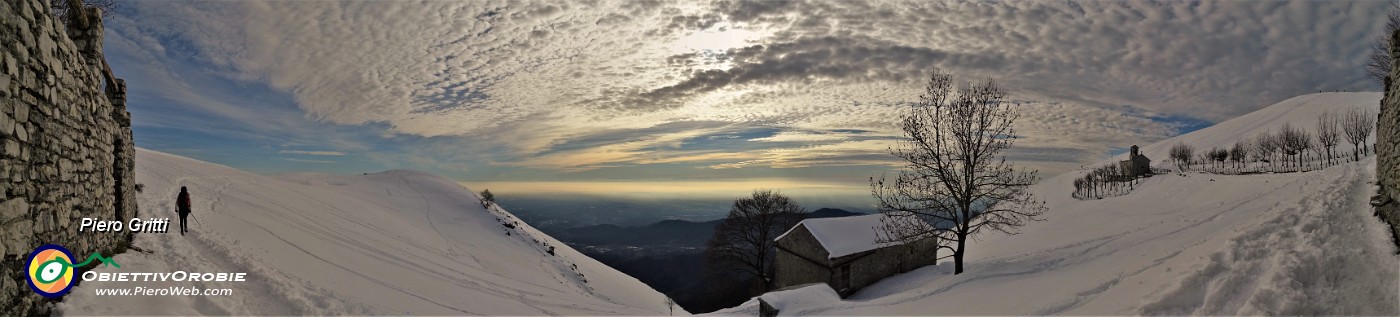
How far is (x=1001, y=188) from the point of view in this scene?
18109 mm

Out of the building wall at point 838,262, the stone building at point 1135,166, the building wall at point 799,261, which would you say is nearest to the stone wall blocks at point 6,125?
the building wall at point 838,262

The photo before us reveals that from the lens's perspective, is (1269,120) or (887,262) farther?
(1269,120)

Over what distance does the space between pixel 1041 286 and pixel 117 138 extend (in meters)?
19.8

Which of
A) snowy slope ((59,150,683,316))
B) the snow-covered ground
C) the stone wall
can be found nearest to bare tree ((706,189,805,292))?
snowy slope ((59,150,683,316))

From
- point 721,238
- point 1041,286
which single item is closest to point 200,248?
point 1041,286

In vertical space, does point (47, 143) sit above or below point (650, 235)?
above

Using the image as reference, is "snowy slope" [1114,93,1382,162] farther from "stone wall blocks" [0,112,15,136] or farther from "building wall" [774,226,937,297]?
"stone wall blocks" [0,112,15,136]

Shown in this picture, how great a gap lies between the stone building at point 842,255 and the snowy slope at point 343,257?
9.60 m

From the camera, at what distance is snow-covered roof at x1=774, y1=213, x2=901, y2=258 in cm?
2686

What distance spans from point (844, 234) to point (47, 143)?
2817cm

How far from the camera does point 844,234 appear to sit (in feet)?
94.0

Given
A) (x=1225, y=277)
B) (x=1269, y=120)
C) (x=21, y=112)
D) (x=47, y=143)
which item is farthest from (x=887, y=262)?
(x=1269, y=120)

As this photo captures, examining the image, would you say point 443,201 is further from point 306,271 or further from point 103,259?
point 103,259

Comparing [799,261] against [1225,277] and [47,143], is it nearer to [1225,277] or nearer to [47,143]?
[1225,277]
